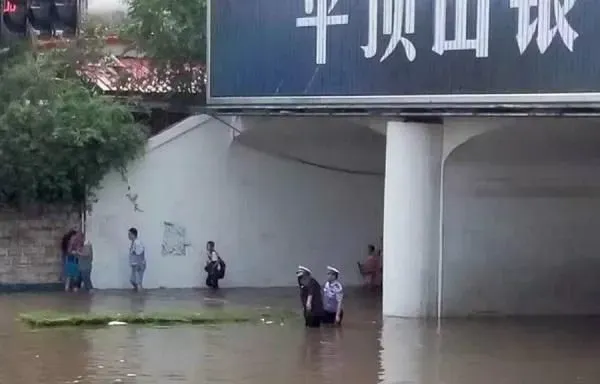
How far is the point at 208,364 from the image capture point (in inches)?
826

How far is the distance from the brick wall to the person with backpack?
115 inches

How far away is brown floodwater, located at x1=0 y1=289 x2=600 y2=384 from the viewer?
65.6ft

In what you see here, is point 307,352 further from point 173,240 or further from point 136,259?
point 173,240

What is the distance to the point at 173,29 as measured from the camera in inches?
1443

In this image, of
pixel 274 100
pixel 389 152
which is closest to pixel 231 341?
pixel 389 152

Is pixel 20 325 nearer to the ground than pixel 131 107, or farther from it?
nearer to the ground

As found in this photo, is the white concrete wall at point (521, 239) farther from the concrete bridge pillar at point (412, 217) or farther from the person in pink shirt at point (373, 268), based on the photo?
the person in pink shirt at point (373, 268)

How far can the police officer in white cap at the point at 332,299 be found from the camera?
25.9 m

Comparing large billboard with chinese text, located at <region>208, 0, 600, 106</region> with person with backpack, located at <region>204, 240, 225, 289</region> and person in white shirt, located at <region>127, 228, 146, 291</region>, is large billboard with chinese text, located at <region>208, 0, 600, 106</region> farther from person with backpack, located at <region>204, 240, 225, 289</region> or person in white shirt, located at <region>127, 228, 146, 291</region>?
person with backpack, located at <region>204, 240, 225, 289</region>

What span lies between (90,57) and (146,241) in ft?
14.9

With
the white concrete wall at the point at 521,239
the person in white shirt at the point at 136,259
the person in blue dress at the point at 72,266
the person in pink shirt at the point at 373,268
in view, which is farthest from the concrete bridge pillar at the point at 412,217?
the person in blue dress at the point at 72,266

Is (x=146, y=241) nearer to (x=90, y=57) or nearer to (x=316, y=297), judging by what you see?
(x=90, y=57)

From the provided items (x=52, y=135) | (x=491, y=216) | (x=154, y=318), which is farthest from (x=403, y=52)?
(x=52, y=135)

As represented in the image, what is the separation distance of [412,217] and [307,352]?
6.26 meters
